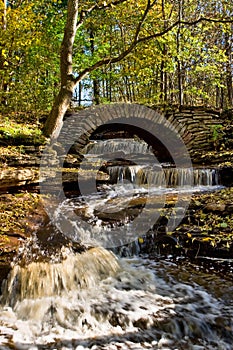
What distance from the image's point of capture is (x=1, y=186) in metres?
5.59

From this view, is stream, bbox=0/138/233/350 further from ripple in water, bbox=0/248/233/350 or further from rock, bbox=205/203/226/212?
rock, bbox=205/203/226/212

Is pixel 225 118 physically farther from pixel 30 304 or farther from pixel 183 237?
pixel 30 304

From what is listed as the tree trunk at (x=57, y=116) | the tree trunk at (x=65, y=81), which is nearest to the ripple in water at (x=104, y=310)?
the tree trunk at (x=57, y=116)

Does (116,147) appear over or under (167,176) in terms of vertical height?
over

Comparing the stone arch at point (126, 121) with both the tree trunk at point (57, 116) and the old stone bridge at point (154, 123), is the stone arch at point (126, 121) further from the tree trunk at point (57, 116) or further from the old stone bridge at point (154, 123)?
the tree trunk at point (57, 116)

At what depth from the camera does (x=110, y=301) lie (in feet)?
11.3

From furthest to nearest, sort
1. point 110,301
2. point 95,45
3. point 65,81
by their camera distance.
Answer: point 95,45 < point 65,81 < point 110,301

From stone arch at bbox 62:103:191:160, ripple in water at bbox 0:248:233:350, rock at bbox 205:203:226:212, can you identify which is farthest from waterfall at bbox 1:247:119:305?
stone arch at bbox 62:103:191:160

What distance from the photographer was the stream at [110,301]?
282cm

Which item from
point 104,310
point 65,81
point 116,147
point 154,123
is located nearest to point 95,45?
point 116,147

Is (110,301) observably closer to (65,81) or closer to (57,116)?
(57,116)

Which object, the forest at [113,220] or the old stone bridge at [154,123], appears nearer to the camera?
the forest at [113,220]

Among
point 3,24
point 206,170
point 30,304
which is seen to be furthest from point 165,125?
point 30,304

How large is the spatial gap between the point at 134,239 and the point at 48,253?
1.63 meters
